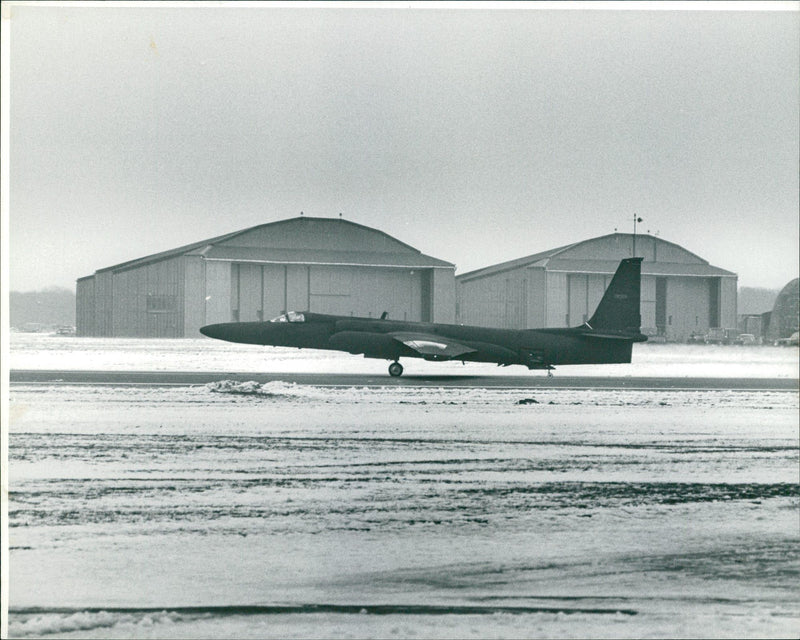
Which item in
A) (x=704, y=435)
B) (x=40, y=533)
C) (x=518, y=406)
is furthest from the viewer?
(x=518, y=406)

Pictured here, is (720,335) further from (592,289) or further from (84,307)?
(84,307)

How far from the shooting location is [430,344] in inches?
514

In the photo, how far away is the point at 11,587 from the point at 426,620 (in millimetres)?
4247

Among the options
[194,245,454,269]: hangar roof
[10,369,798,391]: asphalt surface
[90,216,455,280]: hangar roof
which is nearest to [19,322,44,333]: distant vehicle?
[90,216,455,280]: hangar roof

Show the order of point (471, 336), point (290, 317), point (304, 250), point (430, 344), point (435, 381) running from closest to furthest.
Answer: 1. point (304, 250)
2. point (471, 336)
3. point (290, 317)
4. point (430, 344)
5. point (435, 381)

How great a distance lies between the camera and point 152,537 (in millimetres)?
7848

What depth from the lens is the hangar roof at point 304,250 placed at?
1009 cm

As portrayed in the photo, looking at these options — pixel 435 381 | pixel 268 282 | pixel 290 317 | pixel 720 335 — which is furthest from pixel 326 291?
pixel 720 335

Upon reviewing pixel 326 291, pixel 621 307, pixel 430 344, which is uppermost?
pixel 326 291

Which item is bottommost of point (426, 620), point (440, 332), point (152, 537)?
point (426, 620)

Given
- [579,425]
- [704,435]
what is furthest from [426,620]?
[704,435]

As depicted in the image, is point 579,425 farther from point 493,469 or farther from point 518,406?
point 493,469

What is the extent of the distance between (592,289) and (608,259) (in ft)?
3.33

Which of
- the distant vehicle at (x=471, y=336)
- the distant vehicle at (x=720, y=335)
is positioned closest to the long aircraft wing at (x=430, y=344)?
the distant vehicle at (x=471, y=336)
